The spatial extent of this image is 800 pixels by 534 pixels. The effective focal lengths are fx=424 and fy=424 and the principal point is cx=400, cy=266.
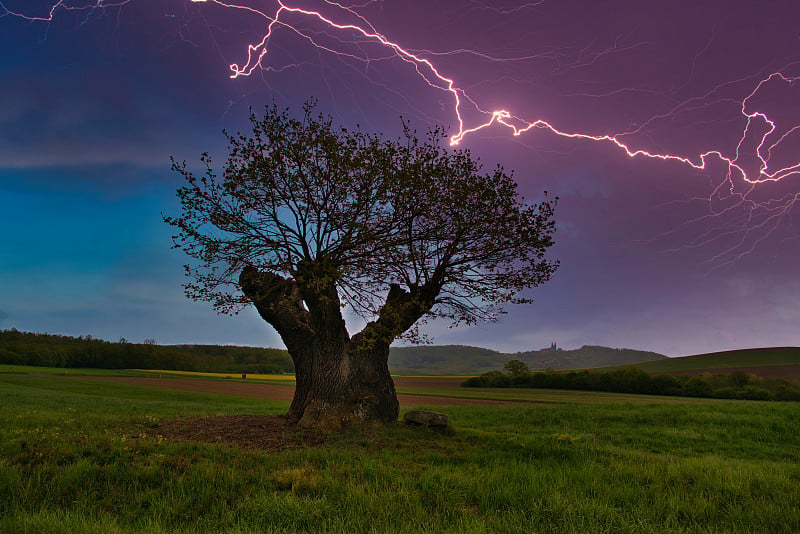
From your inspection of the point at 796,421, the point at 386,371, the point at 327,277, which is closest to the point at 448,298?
the point at 386,371

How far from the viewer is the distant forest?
112 metres

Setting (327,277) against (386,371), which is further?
(386,371)

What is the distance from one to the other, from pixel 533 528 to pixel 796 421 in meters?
18.4

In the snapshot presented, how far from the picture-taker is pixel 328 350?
1490 centimetres

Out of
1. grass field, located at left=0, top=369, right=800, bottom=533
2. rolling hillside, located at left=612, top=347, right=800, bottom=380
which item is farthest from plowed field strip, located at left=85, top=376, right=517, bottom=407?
rolling hillside, located at left=612, top=347, right=800, bottom=380

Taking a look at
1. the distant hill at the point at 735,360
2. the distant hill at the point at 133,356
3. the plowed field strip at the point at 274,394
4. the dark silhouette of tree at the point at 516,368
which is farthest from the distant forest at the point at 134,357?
the distant hill at the point at 735,360

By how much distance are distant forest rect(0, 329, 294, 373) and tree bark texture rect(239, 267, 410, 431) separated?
108m

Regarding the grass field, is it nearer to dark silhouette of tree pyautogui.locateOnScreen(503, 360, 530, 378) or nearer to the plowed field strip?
the plowed field strip

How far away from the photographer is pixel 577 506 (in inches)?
238

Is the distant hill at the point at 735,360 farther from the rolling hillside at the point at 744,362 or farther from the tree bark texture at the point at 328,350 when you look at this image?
the tree bark texture at the point at 328,350

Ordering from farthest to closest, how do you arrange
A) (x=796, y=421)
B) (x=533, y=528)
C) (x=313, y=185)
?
1. (x=796, y=421)
2. (x=313, y=185)
3. (x=533, y=528)

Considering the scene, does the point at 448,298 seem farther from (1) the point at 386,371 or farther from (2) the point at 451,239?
(1) the point at 386,371

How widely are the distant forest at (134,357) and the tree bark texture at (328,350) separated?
353 ft

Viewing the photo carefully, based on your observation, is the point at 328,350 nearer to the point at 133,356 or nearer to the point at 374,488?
the point at 374,488
